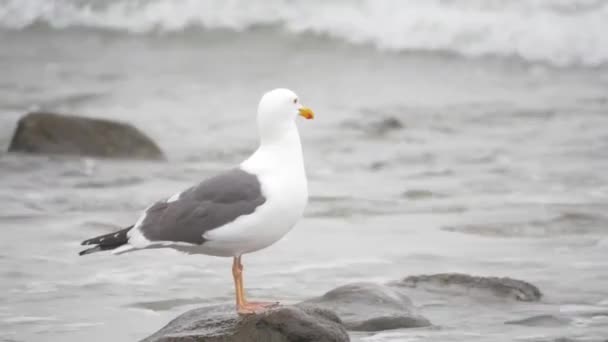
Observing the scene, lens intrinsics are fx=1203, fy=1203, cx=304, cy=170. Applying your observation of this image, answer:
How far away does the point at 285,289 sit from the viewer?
7289 millimetres

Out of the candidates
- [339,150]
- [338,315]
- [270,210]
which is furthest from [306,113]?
[339,150]

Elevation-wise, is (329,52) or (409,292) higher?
(329,52)

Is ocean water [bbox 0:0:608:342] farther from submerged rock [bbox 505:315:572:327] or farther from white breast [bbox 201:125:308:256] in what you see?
white breast [bbox 201:125:308:256]

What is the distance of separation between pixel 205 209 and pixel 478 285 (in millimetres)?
2000

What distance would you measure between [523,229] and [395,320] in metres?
2.81

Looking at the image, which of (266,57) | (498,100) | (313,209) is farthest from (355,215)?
(266,57)

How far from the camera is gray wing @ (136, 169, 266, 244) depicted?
18.3 ft

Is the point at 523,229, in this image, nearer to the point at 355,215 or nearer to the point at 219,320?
the point at 355,215

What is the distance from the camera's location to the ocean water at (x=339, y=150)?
23.5 ft

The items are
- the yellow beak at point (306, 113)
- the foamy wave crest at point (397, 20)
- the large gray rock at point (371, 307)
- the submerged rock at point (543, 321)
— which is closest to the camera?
the yellow beak at point (306, 113)

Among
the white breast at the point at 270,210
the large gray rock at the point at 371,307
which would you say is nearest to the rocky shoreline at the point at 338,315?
the large gray rock at the point at 371,307

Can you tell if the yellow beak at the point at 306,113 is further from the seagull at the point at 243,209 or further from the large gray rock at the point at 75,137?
the large gray rock at the point at 75,137

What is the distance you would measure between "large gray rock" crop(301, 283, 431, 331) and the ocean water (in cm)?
11

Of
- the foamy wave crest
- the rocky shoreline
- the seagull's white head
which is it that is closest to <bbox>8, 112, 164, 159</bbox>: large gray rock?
the rocky shoreline
